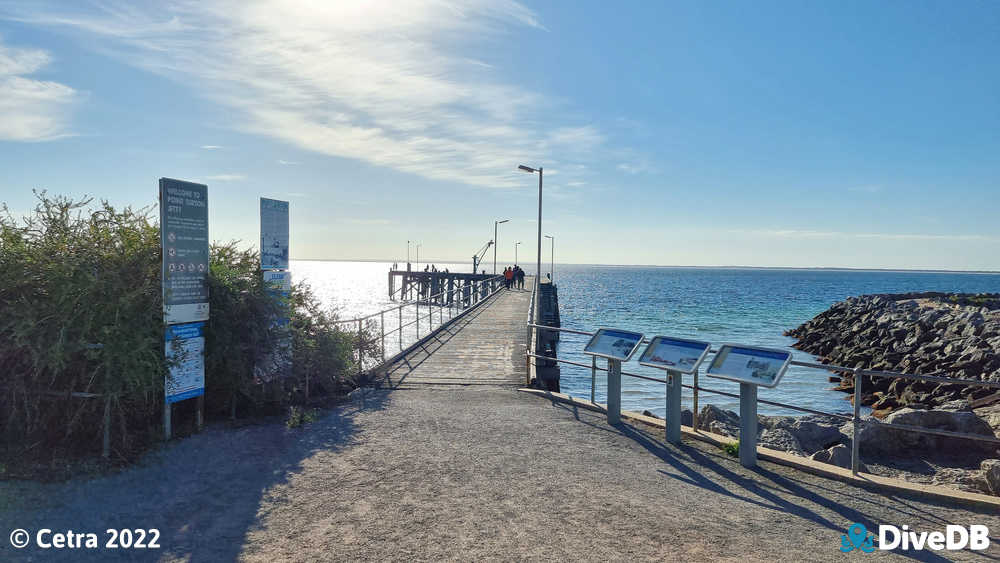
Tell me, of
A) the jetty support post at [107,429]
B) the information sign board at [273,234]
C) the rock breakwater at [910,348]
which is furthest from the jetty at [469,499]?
the rock breakwater at [910,348]

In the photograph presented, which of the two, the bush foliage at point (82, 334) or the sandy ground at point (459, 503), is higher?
the bush foliage at point (82, 334)

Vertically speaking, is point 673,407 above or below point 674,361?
below

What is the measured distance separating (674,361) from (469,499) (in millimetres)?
2656

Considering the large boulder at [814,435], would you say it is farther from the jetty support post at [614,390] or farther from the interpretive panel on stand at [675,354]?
the interpretive panel on stand at [675,354]

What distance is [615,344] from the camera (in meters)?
7.34

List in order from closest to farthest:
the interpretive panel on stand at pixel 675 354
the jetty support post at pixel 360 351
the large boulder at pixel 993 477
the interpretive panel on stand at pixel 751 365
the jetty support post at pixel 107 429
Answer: the interpretive panel on stand at pixel 751 365 < the jetty support post at pixel 107 429 < the interpretive panel on stand at pixel 675 354 < the large boulder at pixel 993 477 < the jetty support post at pixel 360 351

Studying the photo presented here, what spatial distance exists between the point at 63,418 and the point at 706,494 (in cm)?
621

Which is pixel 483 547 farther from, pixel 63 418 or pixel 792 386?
pixel 792 386

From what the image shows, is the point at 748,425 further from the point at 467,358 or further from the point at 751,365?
the point at 467,358

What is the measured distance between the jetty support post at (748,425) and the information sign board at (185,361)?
5897 millimetres

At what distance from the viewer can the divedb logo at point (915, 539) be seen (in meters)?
4.32

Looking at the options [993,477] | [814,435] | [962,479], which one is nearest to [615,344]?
[993,477]

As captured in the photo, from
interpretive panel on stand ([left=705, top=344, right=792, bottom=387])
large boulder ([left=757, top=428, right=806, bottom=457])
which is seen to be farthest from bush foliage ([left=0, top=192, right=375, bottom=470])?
large boulder ([left=757, top=428, right=806, bottom=457])

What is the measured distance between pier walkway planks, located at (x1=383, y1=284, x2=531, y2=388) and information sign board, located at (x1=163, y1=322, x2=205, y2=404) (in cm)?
331
